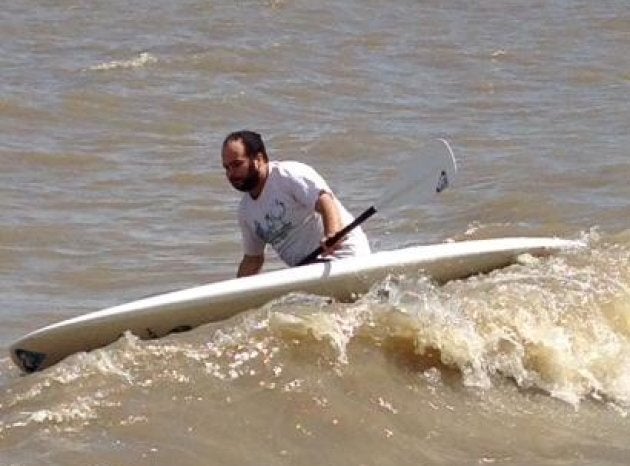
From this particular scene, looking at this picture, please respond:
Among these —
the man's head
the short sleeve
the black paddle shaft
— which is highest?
the man's head

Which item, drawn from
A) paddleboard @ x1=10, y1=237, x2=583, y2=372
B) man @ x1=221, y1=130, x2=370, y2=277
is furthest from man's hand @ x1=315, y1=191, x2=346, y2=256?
paddleboard @ x1=10, y1=237, x2=583, y2=372

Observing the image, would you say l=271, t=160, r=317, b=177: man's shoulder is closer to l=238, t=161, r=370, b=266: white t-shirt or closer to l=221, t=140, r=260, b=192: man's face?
l=238, t=161, r=370, b=266: white t-shirt

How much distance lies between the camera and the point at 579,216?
10.7m

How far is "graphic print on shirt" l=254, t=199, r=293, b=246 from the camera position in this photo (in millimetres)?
7126

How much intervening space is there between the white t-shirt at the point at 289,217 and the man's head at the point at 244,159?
11 cm

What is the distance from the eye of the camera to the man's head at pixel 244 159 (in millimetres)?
6883

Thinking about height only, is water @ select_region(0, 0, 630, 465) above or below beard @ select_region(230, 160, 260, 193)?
below

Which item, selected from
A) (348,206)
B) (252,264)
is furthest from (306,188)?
(348,206)

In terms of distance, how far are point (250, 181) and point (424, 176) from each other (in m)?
1.25

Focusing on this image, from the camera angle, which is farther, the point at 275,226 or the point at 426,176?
the point at 426,176

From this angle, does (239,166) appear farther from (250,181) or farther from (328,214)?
(328,214)

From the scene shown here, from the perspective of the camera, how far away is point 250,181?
23.0 ft

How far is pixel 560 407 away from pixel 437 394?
1.74 feet

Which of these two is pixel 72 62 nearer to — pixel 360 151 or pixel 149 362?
pixel 360 151
